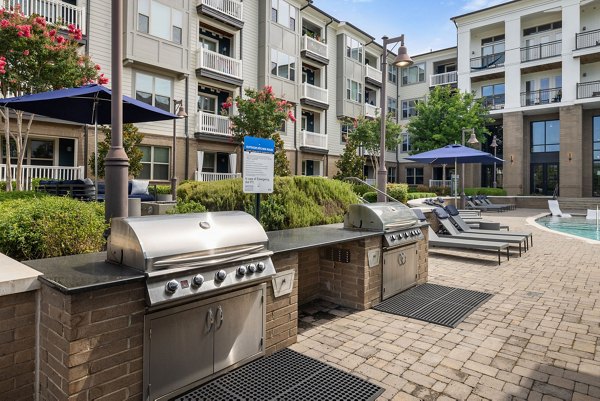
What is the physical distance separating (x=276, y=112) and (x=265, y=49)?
6.64 metres

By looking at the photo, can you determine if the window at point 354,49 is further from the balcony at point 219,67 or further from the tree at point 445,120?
the balcony at point 219,67

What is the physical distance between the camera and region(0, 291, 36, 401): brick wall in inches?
99.1

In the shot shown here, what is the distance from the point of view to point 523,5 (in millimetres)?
27516

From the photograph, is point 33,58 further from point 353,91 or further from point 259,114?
point 353,91

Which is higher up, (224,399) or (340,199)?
(340,199)

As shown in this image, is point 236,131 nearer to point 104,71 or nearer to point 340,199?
point 104,71

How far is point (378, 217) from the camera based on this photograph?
5359mm

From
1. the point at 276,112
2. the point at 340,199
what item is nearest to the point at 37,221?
the point at 340,199

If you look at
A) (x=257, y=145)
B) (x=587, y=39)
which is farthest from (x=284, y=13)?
(x=257, y=145)

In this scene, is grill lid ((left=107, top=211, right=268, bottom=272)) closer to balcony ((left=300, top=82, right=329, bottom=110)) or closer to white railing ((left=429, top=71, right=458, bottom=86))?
balcony ((left=300, top=82, right=329, bottom=110))

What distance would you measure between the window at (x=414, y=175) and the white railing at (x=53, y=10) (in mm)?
28490

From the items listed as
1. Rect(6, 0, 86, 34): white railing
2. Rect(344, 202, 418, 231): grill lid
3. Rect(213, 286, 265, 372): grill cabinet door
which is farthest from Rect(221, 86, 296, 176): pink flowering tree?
Rect(213, 286, 265, 372): grill cabinet door

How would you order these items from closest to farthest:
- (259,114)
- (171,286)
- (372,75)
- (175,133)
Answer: (171,286)
(175,133)
(259,114)
(372,75)

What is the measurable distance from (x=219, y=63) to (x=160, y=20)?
11.6 ft
